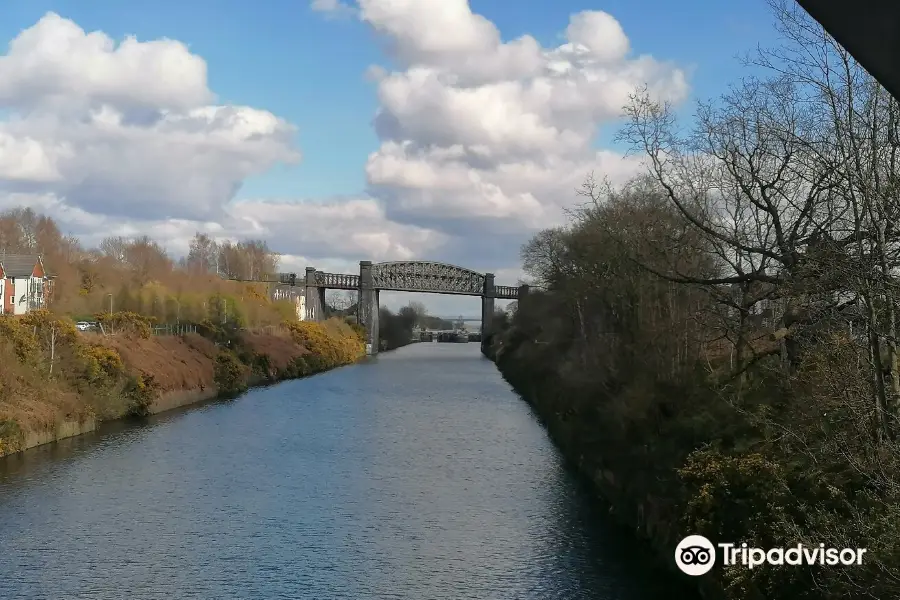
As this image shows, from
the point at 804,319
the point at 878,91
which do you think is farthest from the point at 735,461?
the point at 878,91

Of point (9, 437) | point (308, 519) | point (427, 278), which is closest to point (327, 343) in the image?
point (427, 278)

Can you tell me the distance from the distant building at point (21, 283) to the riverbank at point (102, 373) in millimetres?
14446

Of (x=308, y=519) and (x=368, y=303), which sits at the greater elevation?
(x=368, y=303)

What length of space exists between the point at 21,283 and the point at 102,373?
33.7 m

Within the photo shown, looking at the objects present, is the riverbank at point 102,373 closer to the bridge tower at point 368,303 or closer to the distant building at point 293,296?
the distant building at point 293,296

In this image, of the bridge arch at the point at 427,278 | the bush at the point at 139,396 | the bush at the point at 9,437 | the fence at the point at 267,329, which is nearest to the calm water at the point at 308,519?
the bush at the point at 9,437

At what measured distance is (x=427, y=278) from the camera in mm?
107000

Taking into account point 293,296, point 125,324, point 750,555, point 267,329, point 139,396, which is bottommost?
point 139,396

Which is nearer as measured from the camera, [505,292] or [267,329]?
[267,329]

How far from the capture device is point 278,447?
2641 cm

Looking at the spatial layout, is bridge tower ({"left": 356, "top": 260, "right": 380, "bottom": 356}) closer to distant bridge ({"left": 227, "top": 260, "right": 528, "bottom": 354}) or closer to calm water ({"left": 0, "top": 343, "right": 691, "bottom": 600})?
distant bridge ({"left": 227, "top": 260, "right": 528, "bottom": 354})

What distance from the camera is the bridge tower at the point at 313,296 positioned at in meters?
98.2

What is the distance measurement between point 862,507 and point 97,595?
10.4 meters

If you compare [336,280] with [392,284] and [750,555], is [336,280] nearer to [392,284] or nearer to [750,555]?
[392,284]
